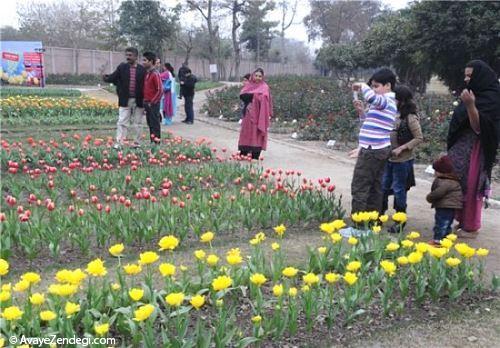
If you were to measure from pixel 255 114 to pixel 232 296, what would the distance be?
5.51 meters

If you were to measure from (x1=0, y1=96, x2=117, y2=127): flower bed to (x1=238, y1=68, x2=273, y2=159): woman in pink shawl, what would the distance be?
5.78 m

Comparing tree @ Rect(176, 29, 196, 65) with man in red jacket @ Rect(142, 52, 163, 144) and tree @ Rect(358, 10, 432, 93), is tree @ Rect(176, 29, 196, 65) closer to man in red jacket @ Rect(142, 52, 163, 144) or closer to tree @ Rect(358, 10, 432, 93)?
tree @ Rect(358, 10, 432, 93)

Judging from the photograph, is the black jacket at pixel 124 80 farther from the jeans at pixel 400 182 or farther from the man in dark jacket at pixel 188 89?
the man in dark jacket at pixel 188 89

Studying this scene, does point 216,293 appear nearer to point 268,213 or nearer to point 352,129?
point 268,213

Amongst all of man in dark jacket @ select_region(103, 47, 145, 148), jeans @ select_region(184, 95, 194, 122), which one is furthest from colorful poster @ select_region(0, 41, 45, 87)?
man in dark jacket @ select_region(103, 47, 145, 148)

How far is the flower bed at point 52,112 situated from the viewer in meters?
12.4

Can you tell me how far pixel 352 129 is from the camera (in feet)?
39.6

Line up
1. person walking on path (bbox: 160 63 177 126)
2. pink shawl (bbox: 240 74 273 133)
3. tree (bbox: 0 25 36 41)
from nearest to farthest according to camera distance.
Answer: pink shawl (bbox: 240 74 273 133) → person walking on path (bbox: 160 63 177 126) → tree (bbox: 0 25 36 41)

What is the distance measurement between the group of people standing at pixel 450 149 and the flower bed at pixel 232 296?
0.84 metres

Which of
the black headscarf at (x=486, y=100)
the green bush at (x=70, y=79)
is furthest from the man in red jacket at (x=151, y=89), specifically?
the green bush at (x=70, y=79)

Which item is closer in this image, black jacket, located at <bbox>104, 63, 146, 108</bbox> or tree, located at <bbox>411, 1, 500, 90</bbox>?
black jacket, located at <bbox>104, 63, 146, 108</bbox>

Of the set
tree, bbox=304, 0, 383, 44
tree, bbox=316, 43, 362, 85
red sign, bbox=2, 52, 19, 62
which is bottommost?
red sign, bbox=2, 52, 19, 62

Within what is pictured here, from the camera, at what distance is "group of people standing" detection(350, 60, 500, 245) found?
468 cm

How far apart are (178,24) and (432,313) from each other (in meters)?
40.0
